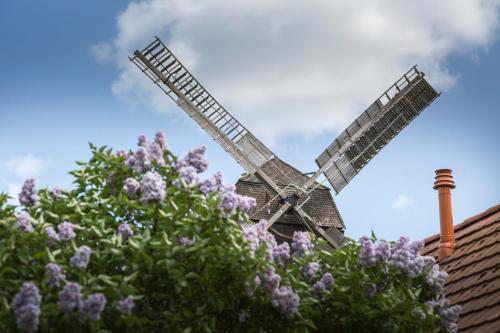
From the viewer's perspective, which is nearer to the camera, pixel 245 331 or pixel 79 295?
pixel 79 295

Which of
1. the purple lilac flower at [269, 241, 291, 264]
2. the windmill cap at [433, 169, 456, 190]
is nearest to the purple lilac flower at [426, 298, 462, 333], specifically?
the purple lilac flower at [269, 241, 291, 264]

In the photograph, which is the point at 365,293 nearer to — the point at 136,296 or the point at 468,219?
the point at 136,296

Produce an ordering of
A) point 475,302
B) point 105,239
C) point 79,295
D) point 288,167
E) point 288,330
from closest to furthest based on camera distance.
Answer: point 79,295 → point 105,239 → point 288,330 → point 475,302 → point 288,167

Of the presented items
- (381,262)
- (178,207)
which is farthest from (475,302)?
(178,207)

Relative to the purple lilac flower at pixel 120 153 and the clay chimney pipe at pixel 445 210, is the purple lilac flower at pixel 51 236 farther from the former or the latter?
the clay chimney pipe at pixel 445 210

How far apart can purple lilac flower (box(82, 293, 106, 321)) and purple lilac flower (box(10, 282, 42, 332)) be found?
0.95ft

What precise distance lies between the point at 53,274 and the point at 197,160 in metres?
1.49

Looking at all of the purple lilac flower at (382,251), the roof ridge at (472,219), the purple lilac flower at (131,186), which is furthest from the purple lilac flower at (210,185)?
the roof ridge at (472,219)

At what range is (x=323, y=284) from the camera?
6.64 metres

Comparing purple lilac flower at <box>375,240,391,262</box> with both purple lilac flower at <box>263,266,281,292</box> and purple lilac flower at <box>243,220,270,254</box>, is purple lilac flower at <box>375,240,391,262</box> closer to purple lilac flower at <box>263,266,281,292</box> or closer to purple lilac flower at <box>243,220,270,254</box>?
purple lilac flower at <box>243,220,270,254</box>

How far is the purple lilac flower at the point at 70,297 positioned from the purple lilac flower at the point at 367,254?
2344 mm

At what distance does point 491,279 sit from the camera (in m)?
8.38

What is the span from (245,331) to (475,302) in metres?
2.78

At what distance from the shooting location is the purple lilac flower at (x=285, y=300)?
20.2 ft
